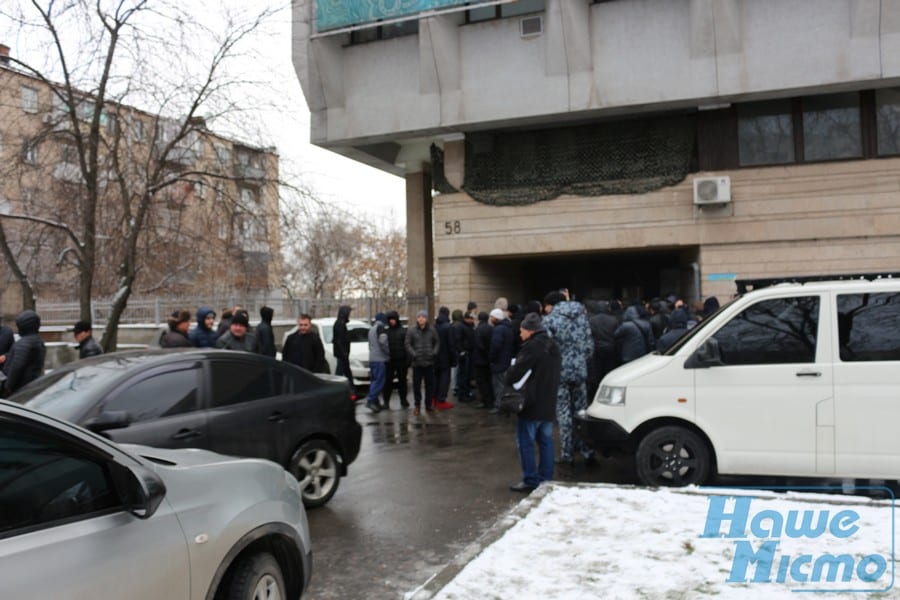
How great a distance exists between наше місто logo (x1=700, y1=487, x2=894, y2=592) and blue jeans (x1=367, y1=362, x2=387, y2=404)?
26.5 feet

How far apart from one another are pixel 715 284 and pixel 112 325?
1333cm

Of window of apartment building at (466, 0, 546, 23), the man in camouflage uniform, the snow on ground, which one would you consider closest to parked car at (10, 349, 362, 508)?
the snow on ground

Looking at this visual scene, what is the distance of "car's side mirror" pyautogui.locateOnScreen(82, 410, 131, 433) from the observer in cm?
473

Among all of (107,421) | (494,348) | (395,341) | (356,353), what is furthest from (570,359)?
(356,353)

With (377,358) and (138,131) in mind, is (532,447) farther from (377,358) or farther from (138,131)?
(138,131)

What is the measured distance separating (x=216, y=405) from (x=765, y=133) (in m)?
14.9

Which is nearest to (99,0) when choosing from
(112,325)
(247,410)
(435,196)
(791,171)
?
(112,325)

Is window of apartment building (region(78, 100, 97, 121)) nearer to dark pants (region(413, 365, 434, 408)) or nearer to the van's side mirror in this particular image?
dark pants (region(413, 365, 434, 408))

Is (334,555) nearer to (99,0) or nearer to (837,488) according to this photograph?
(837,488)

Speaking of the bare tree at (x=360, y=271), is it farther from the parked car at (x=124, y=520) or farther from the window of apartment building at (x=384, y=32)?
the parked car at (x=124, y=520)

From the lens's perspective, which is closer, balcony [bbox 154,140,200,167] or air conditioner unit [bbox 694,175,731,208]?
balcony [bbox 154,140,200,167]

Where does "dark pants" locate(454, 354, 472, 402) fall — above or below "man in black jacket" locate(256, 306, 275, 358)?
below

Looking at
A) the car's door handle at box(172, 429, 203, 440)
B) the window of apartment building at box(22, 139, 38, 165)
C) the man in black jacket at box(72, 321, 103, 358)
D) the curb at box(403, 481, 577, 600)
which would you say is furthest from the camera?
the window of apartment building at box(22, 139, 38, 165)

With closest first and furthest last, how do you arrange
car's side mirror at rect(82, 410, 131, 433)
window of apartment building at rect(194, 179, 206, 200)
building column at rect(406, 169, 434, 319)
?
car's side mirror at rect(82, 410, 131, 433) → window of apartment building at rect(194, 179, 206, 200) → building column at rect(406, 169, 434, 319)
